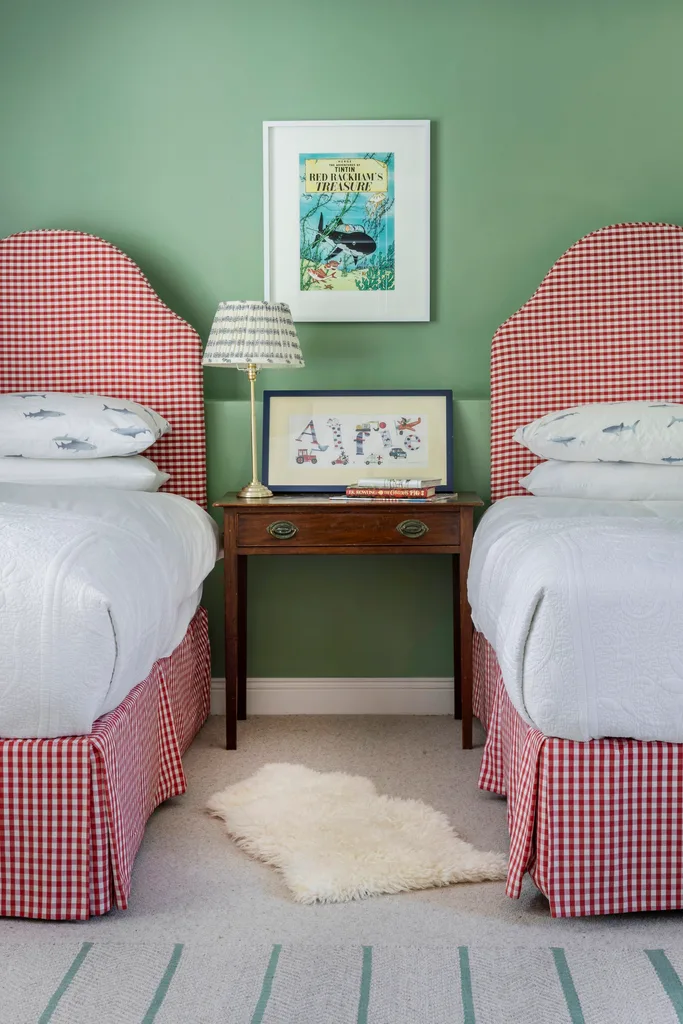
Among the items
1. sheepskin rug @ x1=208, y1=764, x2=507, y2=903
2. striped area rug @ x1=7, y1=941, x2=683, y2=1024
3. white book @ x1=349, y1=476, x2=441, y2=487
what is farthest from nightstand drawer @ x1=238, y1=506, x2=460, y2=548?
striped area rug @ x1=7, y1=941, x2=683, y2=1024

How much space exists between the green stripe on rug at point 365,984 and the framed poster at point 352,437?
163cm

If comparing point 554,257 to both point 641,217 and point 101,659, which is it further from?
point 101,659

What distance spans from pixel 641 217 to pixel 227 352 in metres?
1.40

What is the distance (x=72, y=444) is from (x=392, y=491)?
35.0 inches

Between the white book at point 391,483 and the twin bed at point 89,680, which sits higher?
the white book at point 391,483

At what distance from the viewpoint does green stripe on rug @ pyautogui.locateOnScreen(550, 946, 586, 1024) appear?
1451 mm

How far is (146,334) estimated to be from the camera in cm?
308

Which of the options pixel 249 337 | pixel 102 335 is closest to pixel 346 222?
pixel 249 337

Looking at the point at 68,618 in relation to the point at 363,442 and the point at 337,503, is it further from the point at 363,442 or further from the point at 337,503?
the point at 363,442

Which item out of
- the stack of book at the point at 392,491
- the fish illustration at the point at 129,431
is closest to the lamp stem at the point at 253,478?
the stack of book at the point at 392,491

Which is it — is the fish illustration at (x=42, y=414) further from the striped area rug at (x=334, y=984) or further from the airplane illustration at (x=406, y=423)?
the striped area rug at (x=334, y=984)

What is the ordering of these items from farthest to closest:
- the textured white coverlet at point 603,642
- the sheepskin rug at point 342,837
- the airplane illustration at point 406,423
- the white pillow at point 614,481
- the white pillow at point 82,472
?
the airplane illustration at point 406,423 < the white pillow at point 82,472 < the white pillow at point 614,481 < the sheepskin rug at point 342,837 < the textured white coverlet at point 603,642

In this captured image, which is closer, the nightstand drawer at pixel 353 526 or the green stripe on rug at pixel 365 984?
the green stripe on rug at pixel 365 984

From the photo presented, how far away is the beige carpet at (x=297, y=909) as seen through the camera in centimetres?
170
